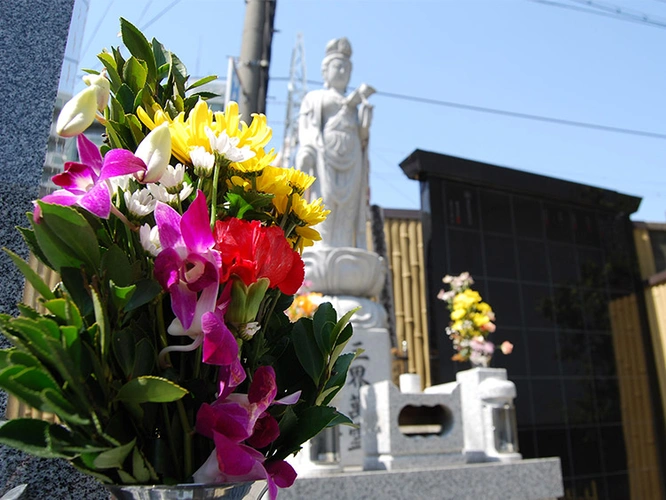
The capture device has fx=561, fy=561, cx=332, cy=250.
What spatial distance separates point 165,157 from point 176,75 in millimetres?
A: 257

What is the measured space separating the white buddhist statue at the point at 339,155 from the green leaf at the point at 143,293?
3.87 metres

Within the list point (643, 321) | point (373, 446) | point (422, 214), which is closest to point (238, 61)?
point (373, 446)

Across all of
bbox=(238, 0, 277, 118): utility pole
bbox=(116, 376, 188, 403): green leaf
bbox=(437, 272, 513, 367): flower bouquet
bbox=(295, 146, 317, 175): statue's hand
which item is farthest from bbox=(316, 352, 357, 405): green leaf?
bbox=(295, 146, 317, 175): statue's hand

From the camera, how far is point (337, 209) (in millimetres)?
4535

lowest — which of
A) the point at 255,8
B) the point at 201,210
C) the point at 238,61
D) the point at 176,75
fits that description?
the point at 201,210

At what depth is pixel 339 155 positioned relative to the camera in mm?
4613

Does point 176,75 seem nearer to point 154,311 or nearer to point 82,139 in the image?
point 82,139

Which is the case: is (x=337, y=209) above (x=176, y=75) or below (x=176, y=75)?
above

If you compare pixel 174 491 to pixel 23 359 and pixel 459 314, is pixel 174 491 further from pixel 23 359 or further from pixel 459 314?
pixel 459 314

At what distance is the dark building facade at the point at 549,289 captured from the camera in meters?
6.48

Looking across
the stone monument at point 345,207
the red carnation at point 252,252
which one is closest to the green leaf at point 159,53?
the red carnation at point 252,252

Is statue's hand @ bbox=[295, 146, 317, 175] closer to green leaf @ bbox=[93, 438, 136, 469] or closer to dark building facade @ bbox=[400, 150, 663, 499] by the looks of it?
dark building facade @ bbox=[400, 150, 663, 499]

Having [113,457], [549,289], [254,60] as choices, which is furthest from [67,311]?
[549,289]

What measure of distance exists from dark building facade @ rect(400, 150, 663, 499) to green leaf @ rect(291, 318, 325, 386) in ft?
18.4
